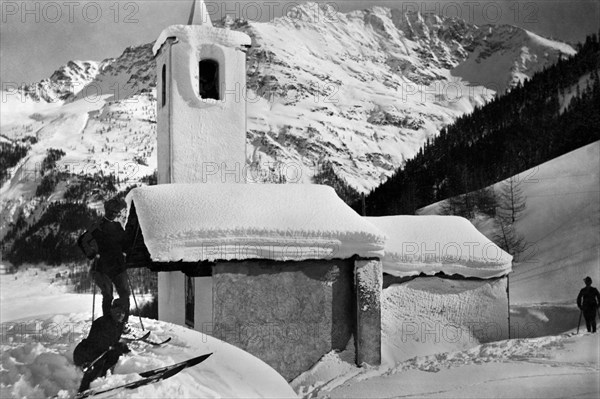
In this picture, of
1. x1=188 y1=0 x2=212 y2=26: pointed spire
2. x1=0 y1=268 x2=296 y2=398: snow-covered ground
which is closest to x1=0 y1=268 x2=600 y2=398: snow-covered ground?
x1=0 y1=268 x2=296 y2=398: snow-covered ground

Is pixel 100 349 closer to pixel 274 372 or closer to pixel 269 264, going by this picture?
pixel 274 372

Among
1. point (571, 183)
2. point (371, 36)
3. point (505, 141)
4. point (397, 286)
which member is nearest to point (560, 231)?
point (571, 183)

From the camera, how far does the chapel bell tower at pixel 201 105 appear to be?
1361 cm

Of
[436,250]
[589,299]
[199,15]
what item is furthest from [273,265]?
[199,15]

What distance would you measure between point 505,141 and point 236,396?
37377 millimetres

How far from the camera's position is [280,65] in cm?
15912

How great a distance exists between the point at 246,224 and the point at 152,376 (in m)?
4.58

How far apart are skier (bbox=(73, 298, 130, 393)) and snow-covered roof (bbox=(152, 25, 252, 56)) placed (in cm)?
857

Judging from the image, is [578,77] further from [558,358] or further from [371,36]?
[371,36]

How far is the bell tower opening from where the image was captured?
14.2m

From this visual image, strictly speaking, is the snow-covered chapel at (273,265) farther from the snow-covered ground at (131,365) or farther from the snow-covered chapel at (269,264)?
the snow-covered ground at (131,365)

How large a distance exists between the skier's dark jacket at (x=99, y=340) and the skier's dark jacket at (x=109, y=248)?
32.5 inches

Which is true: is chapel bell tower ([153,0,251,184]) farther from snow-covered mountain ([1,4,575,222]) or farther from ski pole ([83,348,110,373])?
snow-covered mountain ([1,4,575,222])

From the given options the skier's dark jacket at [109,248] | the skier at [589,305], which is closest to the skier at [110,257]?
the skier's dark jacket at [109,248]
